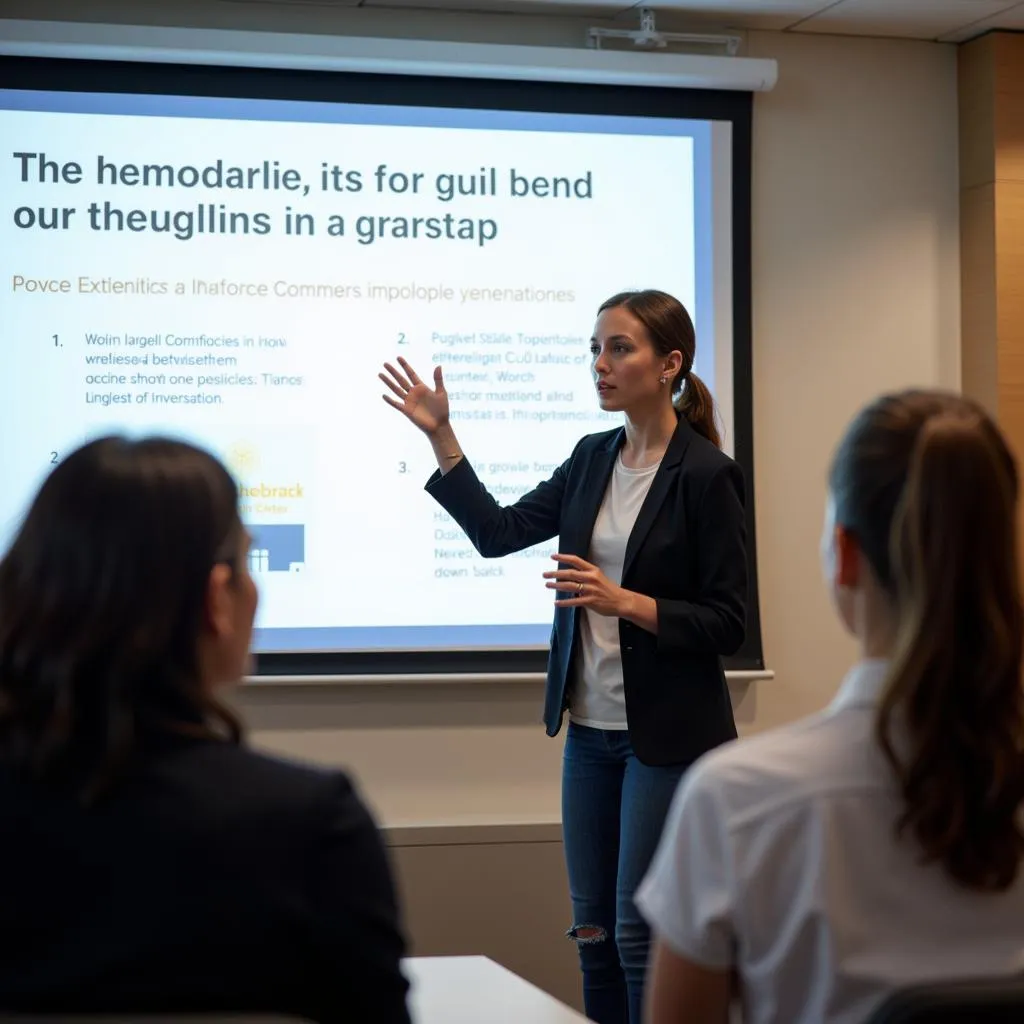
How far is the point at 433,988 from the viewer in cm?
155

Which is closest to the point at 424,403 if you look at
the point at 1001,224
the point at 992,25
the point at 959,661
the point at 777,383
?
the point at 777,383

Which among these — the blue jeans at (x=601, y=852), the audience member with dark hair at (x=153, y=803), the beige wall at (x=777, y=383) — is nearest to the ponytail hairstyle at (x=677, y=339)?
the blue jeans at (x=601, y=852)

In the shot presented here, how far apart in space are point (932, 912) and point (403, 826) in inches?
108

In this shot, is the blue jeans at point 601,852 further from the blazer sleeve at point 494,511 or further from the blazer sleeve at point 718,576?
the blazer sleeve at point 494,511

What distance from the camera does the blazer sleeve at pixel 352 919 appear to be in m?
1.00

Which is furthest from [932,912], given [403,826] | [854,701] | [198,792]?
[403,826]

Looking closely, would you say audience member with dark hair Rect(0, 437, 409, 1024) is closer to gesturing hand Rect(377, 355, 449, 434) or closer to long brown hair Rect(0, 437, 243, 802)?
long brown hair Rect(0, 437, 243, 802)

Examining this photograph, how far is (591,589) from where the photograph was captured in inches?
98.7

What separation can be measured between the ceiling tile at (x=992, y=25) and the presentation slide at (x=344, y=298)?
2.71 ft

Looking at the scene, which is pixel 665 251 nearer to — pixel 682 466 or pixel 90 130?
pixel 682 466

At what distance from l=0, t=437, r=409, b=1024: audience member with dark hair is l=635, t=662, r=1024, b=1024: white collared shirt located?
0.27 metres

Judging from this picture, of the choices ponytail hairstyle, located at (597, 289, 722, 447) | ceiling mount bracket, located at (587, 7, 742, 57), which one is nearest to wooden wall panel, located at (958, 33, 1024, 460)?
ceiling mount bracket, located at (587, 7, 742, 57)

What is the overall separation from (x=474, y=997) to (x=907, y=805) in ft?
2.14

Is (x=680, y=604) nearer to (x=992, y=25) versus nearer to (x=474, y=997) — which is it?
(x=474, y=997)
